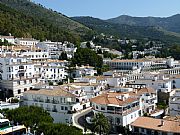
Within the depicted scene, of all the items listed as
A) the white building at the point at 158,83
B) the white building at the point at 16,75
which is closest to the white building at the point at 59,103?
the white building at the point at 16,75

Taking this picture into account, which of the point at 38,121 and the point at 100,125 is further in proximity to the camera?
the point at 100,125

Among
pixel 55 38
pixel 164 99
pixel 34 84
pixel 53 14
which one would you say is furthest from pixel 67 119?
pixel 53 14

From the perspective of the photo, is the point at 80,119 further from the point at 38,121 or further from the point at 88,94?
the point at 38,121

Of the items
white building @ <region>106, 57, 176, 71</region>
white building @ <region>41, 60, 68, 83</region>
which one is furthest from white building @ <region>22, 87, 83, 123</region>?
white building @ <region>106, 57, 176, 71</region>

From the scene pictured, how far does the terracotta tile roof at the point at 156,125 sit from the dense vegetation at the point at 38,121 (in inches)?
322

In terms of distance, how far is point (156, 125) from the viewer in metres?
39.9

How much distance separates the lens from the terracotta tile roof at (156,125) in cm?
3830

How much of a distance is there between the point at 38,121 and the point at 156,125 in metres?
13.8

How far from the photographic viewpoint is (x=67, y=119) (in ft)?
146

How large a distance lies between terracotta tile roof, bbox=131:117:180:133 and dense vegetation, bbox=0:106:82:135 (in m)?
8.18

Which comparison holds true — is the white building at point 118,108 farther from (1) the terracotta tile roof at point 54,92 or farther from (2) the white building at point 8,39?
(2) the white building at point 8,39

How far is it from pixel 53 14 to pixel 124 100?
514 ft

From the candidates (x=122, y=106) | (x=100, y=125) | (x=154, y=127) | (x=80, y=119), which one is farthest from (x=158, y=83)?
(x=100, y=125)

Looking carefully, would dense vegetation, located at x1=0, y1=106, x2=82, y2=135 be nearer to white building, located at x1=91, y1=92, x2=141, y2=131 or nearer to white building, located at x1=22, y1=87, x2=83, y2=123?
white building, located at x1=22, y1=87, x2=83, y2=123
